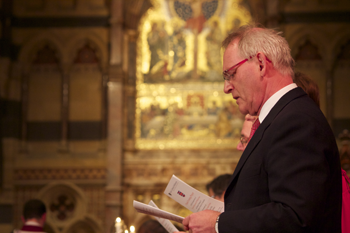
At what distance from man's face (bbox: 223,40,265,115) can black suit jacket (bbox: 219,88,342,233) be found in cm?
13

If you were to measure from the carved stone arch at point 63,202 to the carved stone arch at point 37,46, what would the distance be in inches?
106

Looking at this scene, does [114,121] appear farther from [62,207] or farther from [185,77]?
[62,207]

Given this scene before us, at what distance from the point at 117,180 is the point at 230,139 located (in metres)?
2.39

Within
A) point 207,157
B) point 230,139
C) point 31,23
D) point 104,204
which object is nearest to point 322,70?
point 230,139

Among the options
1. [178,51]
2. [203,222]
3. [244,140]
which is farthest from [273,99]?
[178,51]

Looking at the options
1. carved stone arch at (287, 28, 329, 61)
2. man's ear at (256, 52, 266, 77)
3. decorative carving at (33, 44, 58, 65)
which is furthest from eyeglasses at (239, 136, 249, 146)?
decorative carving at (33, 44, 58, 65)

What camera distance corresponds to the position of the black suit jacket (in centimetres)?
129

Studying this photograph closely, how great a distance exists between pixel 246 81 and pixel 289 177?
528mm

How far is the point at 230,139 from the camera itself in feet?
24.1

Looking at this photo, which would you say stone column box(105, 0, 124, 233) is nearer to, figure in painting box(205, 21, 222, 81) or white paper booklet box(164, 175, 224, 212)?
figure in painting box(205, 21, 222, 81)

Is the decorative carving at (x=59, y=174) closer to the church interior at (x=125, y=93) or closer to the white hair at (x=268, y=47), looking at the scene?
the church interior at (x=125, y=93)

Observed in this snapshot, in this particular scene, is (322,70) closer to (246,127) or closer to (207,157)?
(207,157)

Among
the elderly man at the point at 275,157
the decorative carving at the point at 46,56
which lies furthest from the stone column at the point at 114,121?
the elderly man at the point at 275,157

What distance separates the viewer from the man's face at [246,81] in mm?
1634
